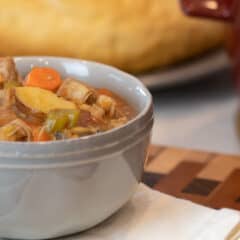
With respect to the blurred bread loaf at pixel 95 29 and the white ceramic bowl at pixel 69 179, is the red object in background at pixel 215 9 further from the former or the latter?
the white ceramic bowl at pixel 69 179

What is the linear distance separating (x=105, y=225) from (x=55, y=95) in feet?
0.30

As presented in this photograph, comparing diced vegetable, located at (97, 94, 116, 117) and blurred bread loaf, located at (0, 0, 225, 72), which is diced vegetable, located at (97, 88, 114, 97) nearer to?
diced vegetable, located at (97, 94, 116, 117)

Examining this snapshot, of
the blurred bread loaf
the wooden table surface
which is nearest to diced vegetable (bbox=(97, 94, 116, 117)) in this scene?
the wooden table surface

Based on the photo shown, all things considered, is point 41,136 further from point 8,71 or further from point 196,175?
point 196,175

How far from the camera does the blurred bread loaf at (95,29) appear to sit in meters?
0.91

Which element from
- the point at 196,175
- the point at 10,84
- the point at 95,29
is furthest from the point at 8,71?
the point at 95,29

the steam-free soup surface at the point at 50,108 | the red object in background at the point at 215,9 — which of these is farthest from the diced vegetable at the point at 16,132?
the red object in background at the point at 215,9

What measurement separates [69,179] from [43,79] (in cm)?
9

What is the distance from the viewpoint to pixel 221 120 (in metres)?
0.97

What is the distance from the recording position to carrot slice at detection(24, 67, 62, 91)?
52 cm

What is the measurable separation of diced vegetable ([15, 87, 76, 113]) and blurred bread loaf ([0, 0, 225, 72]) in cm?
41

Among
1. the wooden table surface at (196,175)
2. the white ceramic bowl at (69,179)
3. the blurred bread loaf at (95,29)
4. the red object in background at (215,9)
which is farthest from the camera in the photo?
the blurred bread loaf at (95,29)

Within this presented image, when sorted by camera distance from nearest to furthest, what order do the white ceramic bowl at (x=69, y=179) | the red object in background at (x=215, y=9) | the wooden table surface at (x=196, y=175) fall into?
the white ceramic bowl at (x=69, y=179), the wooden table surface at (x=196, y=175), the red object in background at (x=215, y=9)

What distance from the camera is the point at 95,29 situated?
2.99ft
